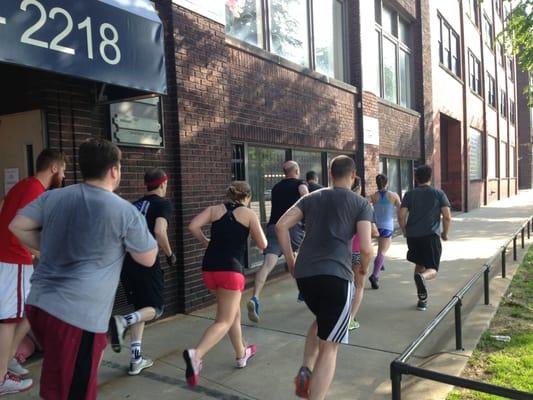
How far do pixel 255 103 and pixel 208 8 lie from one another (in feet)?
5.39

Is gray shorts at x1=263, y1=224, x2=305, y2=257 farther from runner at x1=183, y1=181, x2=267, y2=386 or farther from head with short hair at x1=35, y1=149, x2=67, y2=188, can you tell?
head with short hair at x1=35, y1=149, x2=67, y2=188

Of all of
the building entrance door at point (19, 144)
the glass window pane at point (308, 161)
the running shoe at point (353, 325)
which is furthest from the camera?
the glass window pane at point (308, 161)

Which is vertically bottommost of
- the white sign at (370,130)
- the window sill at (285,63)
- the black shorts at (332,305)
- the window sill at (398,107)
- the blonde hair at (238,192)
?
the black shorts at (332,305)

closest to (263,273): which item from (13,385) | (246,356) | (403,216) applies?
(246,356)

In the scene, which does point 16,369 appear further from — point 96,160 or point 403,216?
point 403,216

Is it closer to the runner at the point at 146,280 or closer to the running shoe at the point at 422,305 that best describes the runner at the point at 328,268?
A: the runner at the point at 146,280

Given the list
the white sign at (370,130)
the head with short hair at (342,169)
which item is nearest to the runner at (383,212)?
the head with short hair at (342,169)

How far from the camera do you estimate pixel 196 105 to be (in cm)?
610

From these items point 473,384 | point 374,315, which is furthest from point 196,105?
point 473,384

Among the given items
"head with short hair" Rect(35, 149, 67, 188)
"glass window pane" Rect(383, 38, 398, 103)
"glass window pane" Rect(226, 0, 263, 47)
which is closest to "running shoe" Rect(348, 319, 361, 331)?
"head with short hair" Rect(35, 149, 67, 188)

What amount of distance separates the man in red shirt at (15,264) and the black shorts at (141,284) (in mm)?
Result: 757

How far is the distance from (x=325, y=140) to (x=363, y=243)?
21.5ft

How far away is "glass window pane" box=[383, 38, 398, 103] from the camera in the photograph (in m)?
13.2

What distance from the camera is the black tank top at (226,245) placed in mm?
3809
